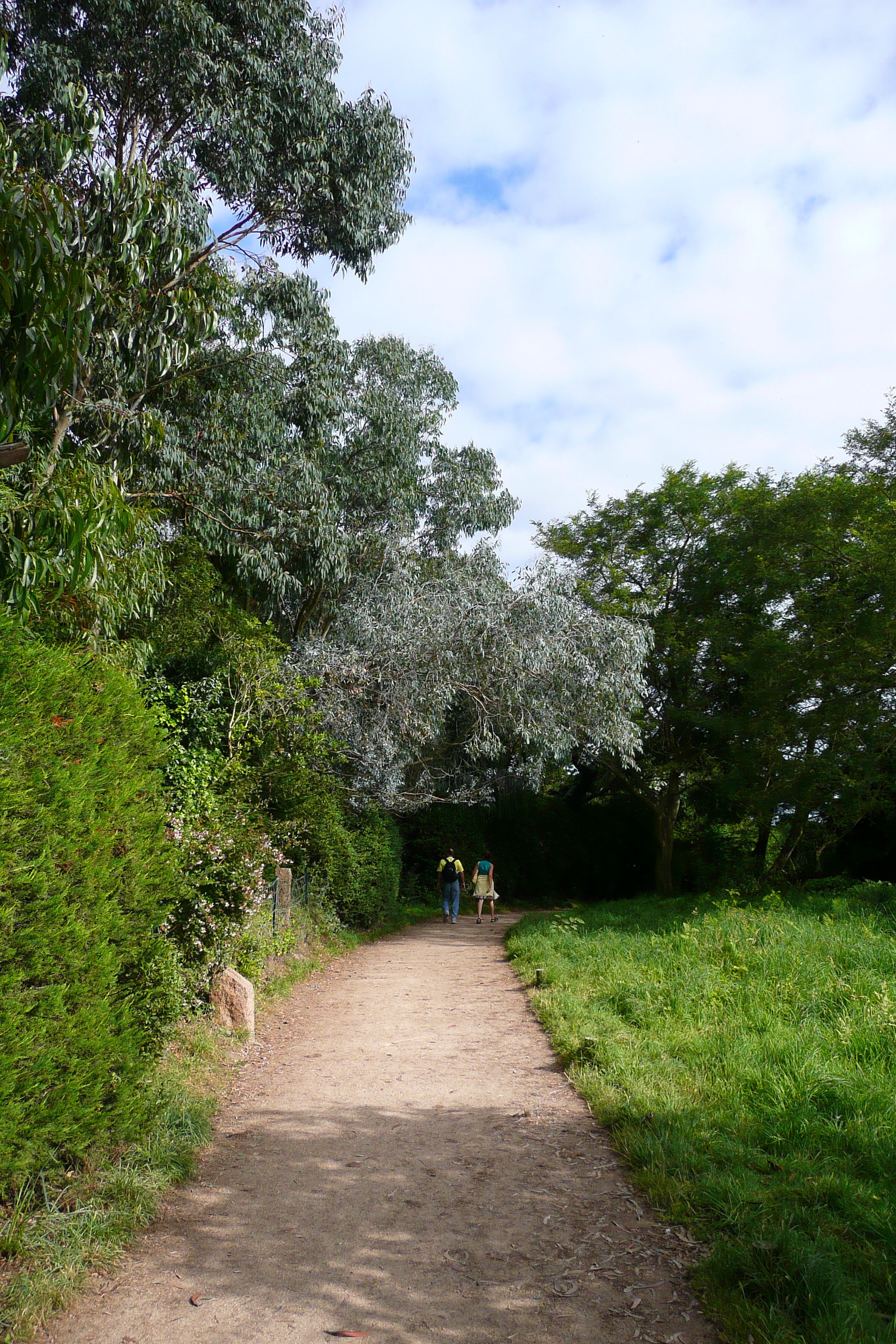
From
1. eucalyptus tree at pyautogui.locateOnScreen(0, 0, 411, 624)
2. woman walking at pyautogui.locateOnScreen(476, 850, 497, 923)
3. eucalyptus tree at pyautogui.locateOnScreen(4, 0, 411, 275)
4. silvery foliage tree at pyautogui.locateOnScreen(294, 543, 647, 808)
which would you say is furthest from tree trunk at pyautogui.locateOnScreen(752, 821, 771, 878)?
eucalyptus tree at pyautogui.locateOnScreen(4, 0, 411, 275)

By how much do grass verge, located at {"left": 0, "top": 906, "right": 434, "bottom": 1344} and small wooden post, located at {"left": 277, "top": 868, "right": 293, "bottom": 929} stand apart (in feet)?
13.2

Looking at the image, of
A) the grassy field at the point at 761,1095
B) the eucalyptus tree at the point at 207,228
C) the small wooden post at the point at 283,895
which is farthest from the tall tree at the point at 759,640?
the small wooden post at the point at 283,895

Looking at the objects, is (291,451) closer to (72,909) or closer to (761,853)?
(72,909)

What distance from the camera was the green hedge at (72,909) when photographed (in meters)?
3.11

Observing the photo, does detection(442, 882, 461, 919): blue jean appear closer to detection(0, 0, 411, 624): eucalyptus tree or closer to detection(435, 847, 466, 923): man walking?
detection(435, 847, 466, 923): man walking

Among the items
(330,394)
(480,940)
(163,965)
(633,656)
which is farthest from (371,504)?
(163,965)

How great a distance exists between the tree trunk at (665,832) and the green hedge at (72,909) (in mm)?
20410

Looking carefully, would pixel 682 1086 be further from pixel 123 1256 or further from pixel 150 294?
pixel 150 294

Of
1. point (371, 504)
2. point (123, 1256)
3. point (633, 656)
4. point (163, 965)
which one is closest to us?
point (123, 1256)

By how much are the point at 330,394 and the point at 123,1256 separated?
1264cm

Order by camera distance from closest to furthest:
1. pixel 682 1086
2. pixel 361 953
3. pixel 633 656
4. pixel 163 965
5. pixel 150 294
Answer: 1. pixel 163 965
2. pixel 682 1086
3. pixel 150 294
4. pixel 361 953
5. pixel 633 656

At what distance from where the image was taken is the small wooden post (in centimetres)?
1013

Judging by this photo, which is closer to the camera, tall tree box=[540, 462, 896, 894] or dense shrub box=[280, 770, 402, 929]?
dense shrub box=[280, 770, 402, 929]

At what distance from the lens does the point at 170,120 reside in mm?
11508
